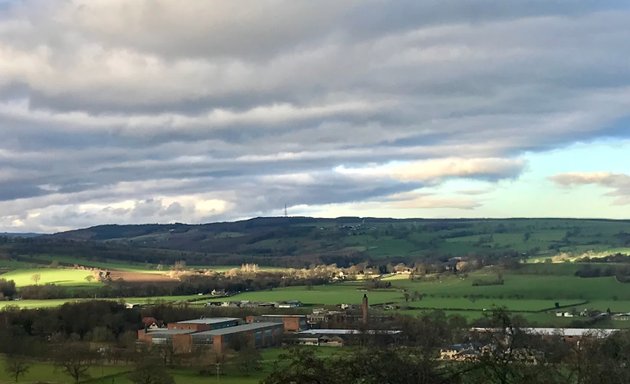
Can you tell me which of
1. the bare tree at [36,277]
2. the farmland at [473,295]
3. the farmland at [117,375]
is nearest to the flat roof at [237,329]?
the farmland at [117,375]

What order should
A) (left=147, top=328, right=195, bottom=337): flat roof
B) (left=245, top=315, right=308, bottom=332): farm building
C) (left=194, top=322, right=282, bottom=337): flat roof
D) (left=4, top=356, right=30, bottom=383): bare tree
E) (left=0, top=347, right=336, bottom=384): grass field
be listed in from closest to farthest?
1. (left=0, top=347, right=336, bottom=384): grass field
2. (left=4, top=356, right=30, bottom=383): bare tree
3. (left=194, top=322, right=282, bottom=337): flat roof
4. (left=147, top=328, right=195, bottom=337): flat roof
5. (left=245, top=315, right=308, bottom=332): farm building

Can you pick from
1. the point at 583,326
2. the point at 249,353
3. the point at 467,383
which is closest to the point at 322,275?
the point at 583,326

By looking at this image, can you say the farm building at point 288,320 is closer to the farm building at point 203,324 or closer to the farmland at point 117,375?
the farm building at point 203,324

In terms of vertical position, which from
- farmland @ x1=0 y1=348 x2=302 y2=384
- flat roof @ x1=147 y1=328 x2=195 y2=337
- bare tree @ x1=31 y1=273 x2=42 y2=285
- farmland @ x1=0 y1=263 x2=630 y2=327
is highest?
bare tree @ x1=31 y1=273 x2=42 y2=285

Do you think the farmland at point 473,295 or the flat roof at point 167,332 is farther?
the farmland at point 473,295

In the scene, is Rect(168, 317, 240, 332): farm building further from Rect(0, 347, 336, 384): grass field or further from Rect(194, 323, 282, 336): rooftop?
Rect(0, 347, 336, 384): grass field

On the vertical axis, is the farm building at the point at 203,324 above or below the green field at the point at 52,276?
below

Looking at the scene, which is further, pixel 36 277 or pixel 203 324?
pixel 36 277

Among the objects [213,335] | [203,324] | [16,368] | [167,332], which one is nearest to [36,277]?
[167,332]

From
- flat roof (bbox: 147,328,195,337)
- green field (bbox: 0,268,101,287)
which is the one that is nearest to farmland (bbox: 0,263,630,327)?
green field (bbox: 0,268,101,287)

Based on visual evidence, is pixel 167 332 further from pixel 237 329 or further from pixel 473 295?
pixel 473 295

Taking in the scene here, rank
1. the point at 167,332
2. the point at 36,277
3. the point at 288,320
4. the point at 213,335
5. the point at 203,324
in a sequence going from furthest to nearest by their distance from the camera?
the point at 36,277 < the point at 288,320 < the point at 203,324 < the point at 167,332 < the point at 213,335
